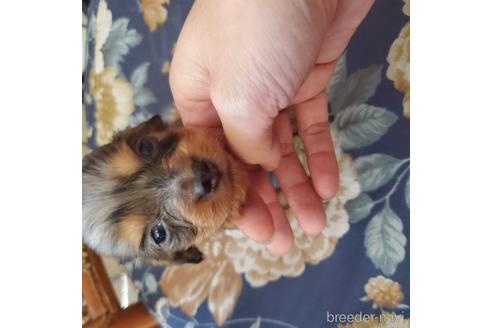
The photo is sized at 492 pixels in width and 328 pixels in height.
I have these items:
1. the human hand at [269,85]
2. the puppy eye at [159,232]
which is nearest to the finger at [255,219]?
the human hand at [269,85]

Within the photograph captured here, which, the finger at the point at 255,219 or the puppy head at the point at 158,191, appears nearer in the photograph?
the puppy head at the point at 158,191

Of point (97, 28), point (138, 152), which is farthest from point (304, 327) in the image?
point (97, 28)

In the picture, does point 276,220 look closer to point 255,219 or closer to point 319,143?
point 255,219

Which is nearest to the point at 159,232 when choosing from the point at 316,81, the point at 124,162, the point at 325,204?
the point at 124,162

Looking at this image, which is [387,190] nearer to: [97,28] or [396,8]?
[396,8]

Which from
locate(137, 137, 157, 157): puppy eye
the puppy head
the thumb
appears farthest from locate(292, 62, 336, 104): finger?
locate(137, 137, 157, 157): puppy eye

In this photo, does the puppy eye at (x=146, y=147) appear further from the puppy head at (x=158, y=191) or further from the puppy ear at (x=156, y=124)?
the puppy ear at (x=156, y=124)
